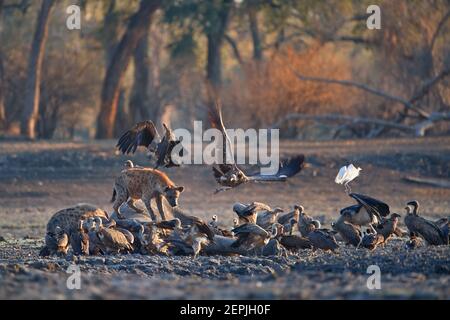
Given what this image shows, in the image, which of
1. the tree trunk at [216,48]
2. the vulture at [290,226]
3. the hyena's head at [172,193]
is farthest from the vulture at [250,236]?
the tree trunk at [216,48]

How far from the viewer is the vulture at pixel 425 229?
13.1m

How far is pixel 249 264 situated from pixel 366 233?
2.48m

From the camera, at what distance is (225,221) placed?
18.0 metres

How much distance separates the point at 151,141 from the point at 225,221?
3.85 meters

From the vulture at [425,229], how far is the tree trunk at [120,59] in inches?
731

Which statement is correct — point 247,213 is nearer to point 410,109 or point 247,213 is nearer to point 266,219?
point 266,219

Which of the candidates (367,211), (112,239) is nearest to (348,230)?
(367,211)

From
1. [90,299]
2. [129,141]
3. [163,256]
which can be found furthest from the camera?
[129,141]

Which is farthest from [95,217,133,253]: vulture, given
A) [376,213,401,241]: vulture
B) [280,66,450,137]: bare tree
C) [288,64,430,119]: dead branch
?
[288,64,430,119]: dead branch

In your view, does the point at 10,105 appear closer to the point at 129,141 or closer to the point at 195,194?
the point at 195,194

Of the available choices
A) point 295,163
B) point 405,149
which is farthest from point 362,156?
point 295,163

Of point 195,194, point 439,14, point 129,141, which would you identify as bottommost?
point 195,194

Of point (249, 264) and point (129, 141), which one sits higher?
point (129, 141)

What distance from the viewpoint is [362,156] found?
25.0 m
